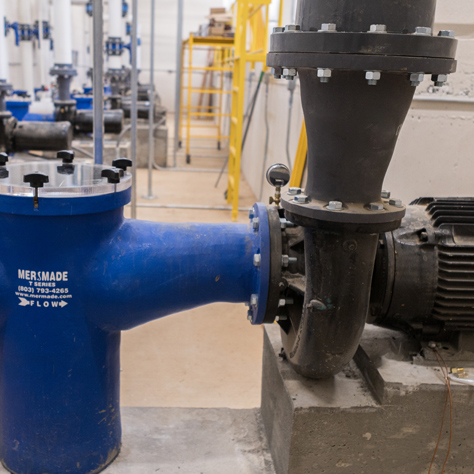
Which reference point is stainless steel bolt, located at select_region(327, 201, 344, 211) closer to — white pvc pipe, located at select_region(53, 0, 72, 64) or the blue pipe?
the blue pipe

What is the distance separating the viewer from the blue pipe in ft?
3.56

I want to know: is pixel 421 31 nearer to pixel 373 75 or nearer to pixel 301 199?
pixel 373 75

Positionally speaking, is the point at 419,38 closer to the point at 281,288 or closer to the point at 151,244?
the point at 281,288

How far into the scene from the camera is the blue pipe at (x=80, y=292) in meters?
1.08

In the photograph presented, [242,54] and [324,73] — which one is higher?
[242,54]

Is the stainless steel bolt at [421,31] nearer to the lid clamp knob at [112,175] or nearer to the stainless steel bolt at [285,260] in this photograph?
the stainless steel bolt at [285,260]

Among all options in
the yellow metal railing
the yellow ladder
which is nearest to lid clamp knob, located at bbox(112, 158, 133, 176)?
the yellow metal railing

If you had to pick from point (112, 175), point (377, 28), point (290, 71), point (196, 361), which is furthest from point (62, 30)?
point (377, 28)

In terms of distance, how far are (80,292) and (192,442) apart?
57 cm

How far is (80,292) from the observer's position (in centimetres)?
112

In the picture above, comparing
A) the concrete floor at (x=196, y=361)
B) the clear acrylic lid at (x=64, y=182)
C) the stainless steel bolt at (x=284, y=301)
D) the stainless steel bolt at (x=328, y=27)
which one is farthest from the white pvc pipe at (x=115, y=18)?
the stainless steel bolt at (x=328, y=27)

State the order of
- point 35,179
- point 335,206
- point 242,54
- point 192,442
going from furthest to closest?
point 242,54
point 192,442
point 35,179
point 335,206

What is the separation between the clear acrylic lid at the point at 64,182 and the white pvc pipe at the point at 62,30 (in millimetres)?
3207

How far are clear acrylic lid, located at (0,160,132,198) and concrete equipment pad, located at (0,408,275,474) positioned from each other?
0.68 m
